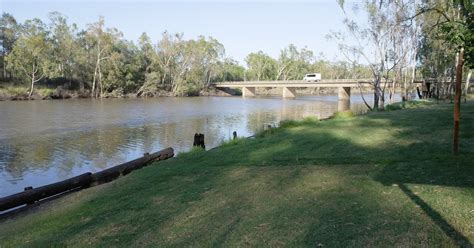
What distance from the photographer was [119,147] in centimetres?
2000

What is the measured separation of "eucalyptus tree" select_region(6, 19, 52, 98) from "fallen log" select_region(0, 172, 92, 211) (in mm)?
56395

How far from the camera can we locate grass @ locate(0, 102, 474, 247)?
494cm

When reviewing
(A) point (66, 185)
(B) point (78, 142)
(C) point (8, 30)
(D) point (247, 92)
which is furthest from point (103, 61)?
(A) point (66, 185)

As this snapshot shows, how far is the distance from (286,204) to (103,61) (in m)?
70.1

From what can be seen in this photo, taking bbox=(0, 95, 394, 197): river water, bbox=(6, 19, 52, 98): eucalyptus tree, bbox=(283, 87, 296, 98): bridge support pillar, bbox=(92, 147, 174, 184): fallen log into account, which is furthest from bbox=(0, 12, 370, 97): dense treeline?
bbox=(92, 147, 174, 184): fallen log

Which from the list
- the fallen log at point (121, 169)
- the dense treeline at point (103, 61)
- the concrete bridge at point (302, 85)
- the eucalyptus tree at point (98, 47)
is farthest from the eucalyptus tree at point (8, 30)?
the fallen log at point (121, 169)

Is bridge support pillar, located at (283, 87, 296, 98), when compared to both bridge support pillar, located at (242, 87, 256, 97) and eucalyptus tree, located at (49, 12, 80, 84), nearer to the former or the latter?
bridge support pillar, located at (242, 87, 256, 97)

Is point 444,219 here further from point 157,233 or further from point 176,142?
point 176,142

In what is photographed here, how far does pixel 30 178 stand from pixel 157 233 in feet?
32.6

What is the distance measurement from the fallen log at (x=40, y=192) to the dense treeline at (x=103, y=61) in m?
40.7

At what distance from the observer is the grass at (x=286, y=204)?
16.2 ft

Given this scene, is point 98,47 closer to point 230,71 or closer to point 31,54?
point 31,54

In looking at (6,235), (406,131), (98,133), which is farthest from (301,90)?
(6,235)

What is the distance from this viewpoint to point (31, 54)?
6081cm
